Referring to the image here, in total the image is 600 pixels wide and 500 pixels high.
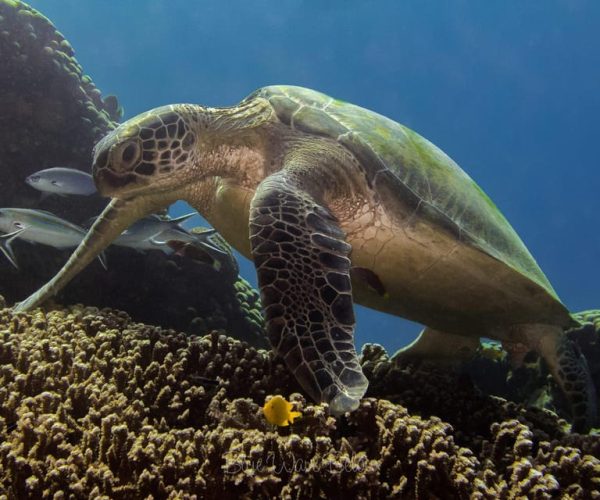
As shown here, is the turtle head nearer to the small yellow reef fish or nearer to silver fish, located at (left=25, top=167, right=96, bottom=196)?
silver fish, located at (left=25, top=167, right=96, bottom=196)

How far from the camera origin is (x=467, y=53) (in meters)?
86.5

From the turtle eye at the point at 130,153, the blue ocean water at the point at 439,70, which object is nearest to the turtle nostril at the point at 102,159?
the turtle eye at the point at 130,153

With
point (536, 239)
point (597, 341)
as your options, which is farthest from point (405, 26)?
point (597, 341)

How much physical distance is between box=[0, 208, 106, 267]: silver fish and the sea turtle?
0.47 meters

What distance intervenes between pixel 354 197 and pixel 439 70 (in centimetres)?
9799

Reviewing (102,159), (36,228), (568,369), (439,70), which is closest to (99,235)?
(36,228)

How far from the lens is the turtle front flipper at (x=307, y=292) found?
1910mm

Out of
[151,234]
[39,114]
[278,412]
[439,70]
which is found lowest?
[278,412]

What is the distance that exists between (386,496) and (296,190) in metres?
1.82

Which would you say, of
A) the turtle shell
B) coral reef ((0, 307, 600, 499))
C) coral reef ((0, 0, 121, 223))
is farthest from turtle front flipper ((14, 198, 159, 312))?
coral reef ((0, 0, 121, 223))

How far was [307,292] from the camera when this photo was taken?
2.18 metres

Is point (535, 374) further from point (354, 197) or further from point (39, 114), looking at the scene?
point (39, 114)

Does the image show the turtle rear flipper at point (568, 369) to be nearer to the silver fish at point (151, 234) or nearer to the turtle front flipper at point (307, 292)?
the turtle front flipper at point (307, 292)

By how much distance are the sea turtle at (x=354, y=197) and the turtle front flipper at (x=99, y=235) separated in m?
0.01
